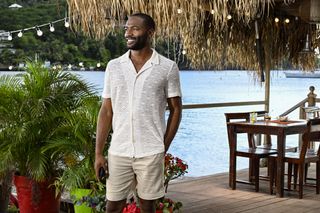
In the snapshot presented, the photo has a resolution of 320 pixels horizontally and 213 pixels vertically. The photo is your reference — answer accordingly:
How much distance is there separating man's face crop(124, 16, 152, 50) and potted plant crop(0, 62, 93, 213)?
1612 mm

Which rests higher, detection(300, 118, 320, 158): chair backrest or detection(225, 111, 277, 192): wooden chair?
detection(300, 118, 320, 158): chair backrest

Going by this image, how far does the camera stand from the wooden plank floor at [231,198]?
5605 mm

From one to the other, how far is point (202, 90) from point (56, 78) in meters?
5.81

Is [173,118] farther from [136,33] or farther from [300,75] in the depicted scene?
[300,75]

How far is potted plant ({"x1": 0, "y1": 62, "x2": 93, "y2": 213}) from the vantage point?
4.99 metres

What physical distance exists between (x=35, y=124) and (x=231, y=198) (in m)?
2.03

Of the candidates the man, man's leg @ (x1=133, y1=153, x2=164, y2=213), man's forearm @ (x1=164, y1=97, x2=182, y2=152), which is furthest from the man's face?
man's leg @ (x1=133, y1=153, x2=164, y2=213)

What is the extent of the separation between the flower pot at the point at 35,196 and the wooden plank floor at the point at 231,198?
1.10 meters

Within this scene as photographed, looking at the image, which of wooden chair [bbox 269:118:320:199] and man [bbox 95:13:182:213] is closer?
man [bbox 95:13:182:213]

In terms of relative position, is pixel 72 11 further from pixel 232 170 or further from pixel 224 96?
pixel 224 96

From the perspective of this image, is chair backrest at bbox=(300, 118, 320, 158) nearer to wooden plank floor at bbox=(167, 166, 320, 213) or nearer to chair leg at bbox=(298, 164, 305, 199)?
chair leg at bbox=(298, 164, 305, 199)

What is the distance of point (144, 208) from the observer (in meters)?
3.51

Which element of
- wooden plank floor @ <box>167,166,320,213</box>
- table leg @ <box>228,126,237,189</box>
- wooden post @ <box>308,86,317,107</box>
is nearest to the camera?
wooden plank floor @ <box>167,166,320,213</box>

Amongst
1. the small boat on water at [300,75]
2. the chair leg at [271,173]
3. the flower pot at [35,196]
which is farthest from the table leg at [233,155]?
the small boat on water at [300,75]
